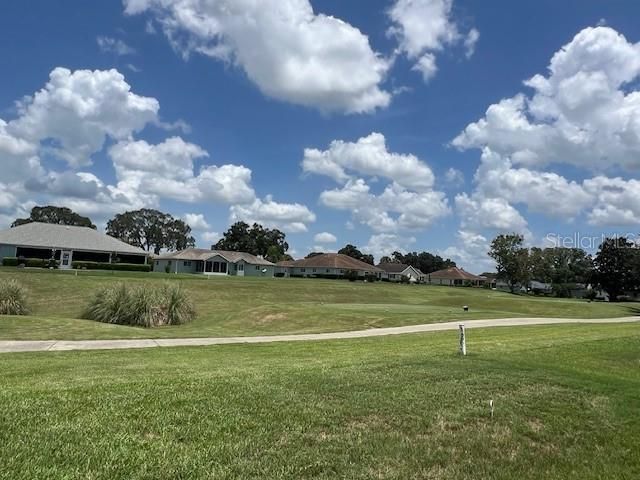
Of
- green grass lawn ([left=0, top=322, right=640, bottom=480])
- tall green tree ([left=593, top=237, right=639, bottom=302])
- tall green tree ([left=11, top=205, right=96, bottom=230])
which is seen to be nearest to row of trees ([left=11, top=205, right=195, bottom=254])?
tall green tree ([left=11, top=205, right=96, bottom=230])

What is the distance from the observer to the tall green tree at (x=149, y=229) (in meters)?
109

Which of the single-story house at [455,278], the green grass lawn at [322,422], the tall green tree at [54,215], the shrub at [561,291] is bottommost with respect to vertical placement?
the green grass lawn at [322,422]

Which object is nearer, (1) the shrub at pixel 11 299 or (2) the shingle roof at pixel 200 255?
(1) the shrub at pixel 11 299

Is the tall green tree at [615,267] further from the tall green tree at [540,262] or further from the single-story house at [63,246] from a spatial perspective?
the single-story house at [63,246]

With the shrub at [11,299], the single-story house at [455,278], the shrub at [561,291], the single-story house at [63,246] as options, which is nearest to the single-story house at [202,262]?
the single-story house at [63,246]

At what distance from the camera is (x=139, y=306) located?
23906mm

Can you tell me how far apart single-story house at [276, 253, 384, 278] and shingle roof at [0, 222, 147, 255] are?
31724mm

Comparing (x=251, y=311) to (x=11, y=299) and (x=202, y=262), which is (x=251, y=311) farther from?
(x=202, y=262)

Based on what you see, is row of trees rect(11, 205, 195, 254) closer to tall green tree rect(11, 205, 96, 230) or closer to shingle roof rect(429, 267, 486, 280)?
tall green tree rect(11, 205, 96, 230)

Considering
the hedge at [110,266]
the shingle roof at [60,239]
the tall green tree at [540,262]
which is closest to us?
the hedge at [110,266]

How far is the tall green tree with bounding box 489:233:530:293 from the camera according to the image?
309 feet

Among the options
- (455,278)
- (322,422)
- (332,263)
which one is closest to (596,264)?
(455,278)

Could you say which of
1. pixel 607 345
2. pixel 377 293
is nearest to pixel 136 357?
pixel 607 345

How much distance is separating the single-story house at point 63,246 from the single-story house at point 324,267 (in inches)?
1223
